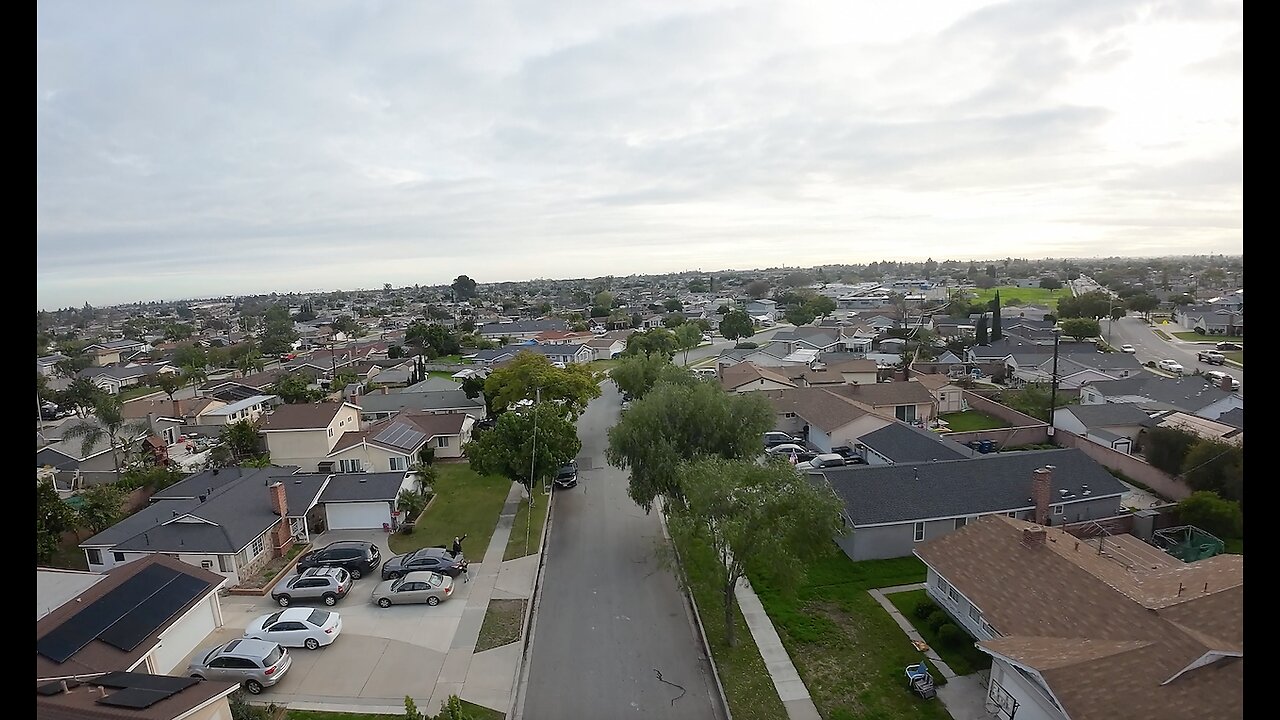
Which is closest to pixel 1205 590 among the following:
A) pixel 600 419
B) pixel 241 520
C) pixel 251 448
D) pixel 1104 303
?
pixel 241 520

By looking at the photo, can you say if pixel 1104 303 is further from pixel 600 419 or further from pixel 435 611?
pixel 435 611

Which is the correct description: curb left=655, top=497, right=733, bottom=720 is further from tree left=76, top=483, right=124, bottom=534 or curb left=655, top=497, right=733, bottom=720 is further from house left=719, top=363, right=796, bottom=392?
tree left=76, top=483, right=124, bottom=534

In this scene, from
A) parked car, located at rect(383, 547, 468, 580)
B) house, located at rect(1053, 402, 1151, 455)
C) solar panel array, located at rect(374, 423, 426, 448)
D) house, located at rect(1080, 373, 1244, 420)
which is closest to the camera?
parked car, located at rect(383, 547, 468, 580)

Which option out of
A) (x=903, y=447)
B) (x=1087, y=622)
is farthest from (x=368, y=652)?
(x=903, y=447)

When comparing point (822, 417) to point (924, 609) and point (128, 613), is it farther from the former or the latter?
point (128, 613)

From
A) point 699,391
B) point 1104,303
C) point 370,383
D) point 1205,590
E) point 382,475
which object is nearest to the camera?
point 1205,590

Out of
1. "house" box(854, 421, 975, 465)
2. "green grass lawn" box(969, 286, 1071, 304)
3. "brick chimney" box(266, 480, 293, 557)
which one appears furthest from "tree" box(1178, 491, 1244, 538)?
"green grass lawn" box(969, 286, 1071, 304)
